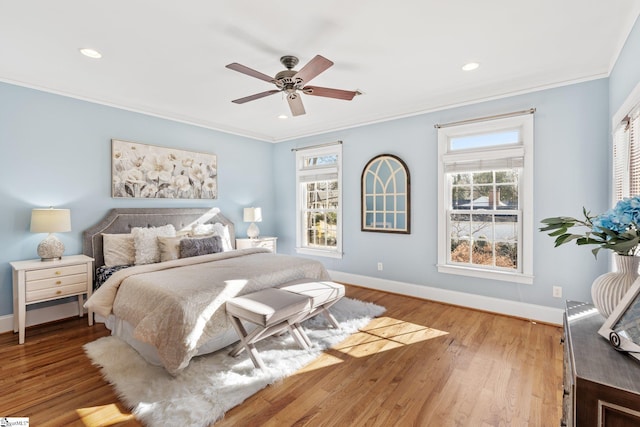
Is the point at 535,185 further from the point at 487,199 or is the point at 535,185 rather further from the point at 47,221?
the point at 47,221

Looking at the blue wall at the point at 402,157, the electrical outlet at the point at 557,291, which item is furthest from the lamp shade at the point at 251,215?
the electrical outlet at the point at 557,291

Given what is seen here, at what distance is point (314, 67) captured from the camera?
2299 millimetres

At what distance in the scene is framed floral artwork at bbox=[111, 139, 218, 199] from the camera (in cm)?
390

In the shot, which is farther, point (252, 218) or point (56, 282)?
point (252, 218)

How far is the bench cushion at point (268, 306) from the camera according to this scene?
7.56 ft

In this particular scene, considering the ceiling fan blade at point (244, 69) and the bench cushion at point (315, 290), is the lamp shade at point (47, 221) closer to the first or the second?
the bench cushion at point (315, 290)

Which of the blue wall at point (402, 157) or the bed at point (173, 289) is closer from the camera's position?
the bed at point (173, 289)

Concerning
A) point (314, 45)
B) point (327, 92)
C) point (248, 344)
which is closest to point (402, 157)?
point (327, 92)

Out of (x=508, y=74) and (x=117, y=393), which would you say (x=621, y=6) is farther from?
(x=117, y=393)

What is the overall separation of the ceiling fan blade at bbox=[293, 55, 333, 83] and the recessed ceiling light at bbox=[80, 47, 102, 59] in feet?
5.75

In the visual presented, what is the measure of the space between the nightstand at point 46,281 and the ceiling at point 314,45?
1.89 metres

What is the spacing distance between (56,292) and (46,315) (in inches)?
20.4

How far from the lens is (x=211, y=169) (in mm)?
4863

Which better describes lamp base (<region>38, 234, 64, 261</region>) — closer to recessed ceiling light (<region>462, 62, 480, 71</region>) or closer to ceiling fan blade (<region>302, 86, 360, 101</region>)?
ceiling fan blade (<region>302, 86, 360, 101</region>)
